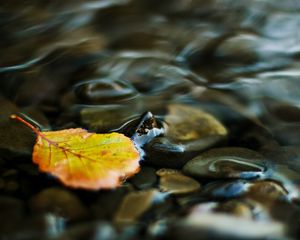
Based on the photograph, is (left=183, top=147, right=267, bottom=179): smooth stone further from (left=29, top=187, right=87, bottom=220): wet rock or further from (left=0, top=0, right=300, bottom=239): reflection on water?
(left=29, top=187, right=87, bottom=220): wet rock

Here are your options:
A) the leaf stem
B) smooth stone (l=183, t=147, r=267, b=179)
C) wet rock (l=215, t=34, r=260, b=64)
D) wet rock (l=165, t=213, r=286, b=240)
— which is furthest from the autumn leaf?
wet rock (l=215, t=34, r=260, b=64)

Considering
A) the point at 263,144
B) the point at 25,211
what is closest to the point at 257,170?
the point at 263,144

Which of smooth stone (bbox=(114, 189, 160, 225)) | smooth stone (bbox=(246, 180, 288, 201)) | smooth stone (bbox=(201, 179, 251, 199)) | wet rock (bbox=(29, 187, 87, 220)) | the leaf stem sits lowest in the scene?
smooth stone (bbox=(246, 180, 288, 201))

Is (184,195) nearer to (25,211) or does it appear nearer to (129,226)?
(129,226)

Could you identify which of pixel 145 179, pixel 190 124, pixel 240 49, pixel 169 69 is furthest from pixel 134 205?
pixel 240 49

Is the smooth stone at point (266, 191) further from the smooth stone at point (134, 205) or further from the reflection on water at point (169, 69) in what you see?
the smooth stone at point (134, 205)

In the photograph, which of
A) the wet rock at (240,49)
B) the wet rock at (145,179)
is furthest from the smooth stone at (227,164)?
the wet rock at (240,49)
